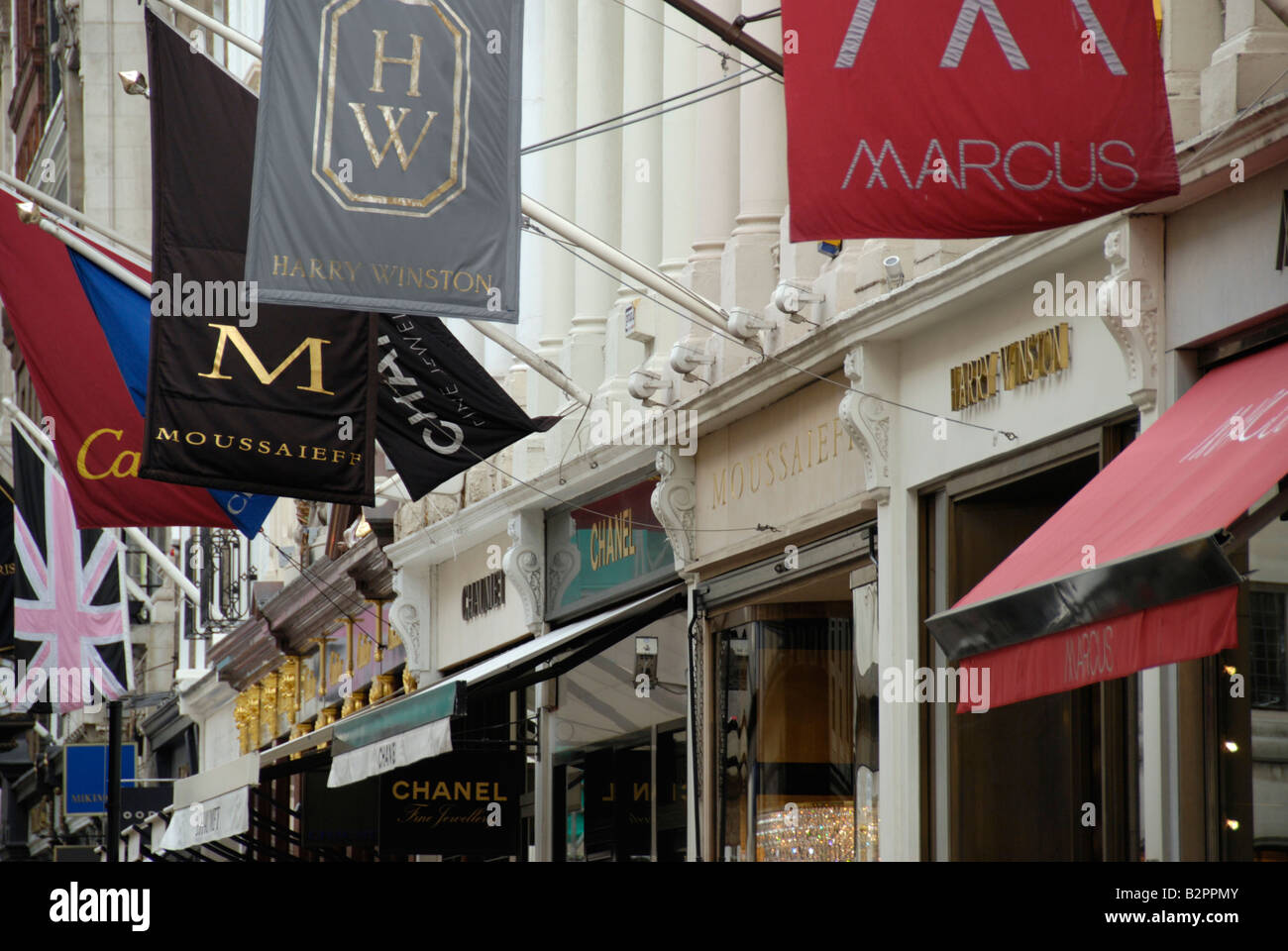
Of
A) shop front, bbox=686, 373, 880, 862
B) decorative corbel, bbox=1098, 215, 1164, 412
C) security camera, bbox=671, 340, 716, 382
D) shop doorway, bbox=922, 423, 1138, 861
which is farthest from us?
security camera, bbox=671, 340, 716, 382

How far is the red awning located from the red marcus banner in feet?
3.92

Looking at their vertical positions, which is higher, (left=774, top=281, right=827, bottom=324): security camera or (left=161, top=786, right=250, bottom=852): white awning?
(left=774, top=281, right=827, bottom=324): security camera

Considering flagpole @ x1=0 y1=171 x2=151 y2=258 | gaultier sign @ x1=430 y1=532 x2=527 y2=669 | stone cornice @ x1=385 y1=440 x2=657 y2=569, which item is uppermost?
flagpole @ x1=0 y1=171 x2=151 y2=258

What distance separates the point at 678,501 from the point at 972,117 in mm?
7958

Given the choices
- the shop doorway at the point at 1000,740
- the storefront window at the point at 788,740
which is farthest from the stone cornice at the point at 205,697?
the shop doorway at the point at 1000,740

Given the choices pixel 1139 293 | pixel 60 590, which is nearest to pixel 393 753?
pixel 1139 293

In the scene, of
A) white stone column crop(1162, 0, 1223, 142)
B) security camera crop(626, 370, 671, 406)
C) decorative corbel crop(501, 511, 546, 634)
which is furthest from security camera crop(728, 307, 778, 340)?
decorative corbel crop(501, 511, 546, 634)

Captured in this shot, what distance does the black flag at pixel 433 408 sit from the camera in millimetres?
15070

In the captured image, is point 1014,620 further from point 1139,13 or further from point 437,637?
point 437,637

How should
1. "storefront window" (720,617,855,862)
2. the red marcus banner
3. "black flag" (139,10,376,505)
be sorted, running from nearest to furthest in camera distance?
the red marcus banner
"black flag" (139,10,376,505)
"storefront window" (720,617,855,862)

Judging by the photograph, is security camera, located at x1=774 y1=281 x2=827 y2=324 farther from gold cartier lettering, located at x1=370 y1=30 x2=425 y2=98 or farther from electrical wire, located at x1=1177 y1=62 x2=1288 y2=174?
electrical wire, located at x1=1177 y1=62 x2=1288 y2=174

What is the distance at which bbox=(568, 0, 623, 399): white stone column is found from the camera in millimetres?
18672

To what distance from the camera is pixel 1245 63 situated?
9523 millimetres

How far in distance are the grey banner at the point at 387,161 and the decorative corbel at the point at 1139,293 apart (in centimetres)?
318
